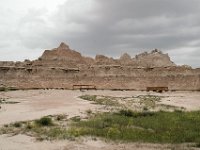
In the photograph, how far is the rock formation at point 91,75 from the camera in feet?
137

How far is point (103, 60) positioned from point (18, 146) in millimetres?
37444

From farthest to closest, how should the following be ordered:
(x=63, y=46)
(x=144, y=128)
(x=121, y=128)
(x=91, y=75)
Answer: (x=63, y=46) < (x=91, y=75) < (x=144, y=128) < (x=121, y=128)

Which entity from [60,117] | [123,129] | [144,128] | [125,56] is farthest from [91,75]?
[123,129]

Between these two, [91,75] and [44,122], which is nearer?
[44,122]

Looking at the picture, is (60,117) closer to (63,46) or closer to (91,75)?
(91,75)

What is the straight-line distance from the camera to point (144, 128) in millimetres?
13867

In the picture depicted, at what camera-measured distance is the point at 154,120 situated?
51.5ft

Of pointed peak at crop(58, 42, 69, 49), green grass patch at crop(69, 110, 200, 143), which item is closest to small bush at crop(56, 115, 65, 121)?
green grass patch at crop(69, 110, 200, 143)

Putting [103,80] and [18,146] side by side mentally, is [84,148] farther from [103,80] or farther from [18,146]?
[103,80]

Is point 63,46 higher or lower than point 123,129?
higher

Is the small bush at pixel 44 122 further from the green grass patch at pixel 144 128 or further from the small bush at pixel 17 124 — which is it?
the green grass patch at pixel 144 128

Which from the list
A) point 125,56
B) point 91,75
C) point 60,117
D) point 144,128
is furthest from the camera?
point 125,56

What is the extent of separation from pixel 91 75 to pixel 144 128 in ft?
98.5

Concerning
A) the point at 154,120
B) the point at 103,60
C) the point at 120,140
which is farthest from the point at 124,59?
the point at 120,140
